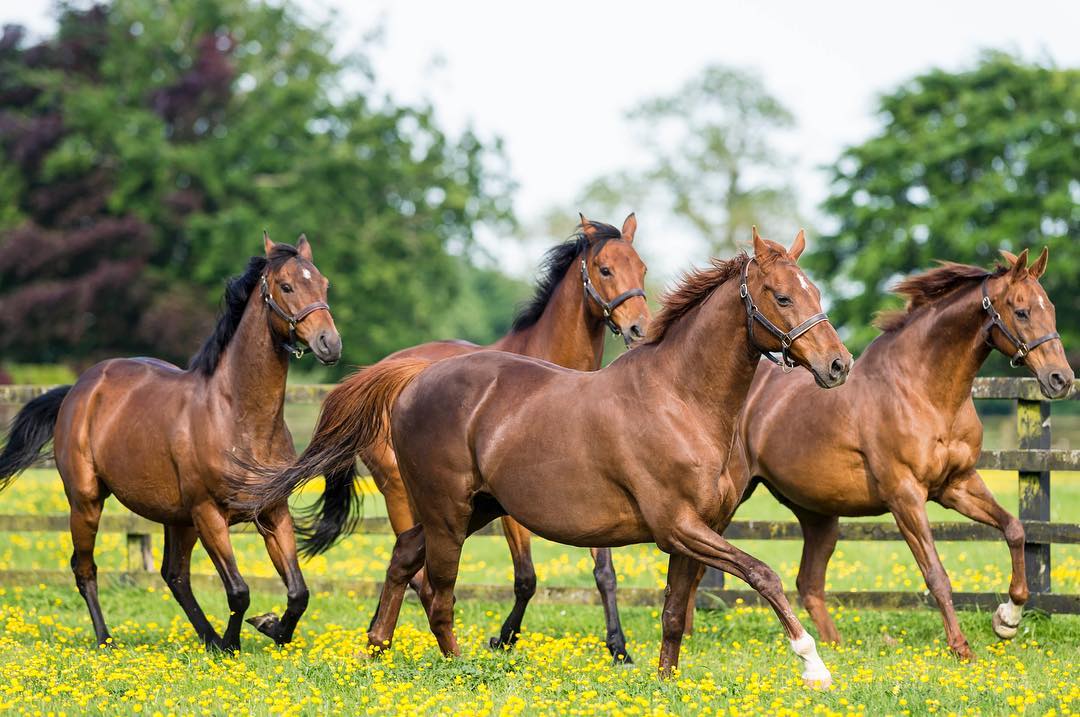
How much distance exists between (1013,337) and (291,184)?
89.9ft

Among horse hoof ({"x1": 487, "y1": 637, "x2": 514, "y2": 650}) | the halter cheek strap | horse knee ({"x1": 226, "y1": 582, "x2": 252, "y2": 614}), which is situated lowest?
horse hoof ({"x1": 487, "y1": 637, "x2": 514, "y2": 650})

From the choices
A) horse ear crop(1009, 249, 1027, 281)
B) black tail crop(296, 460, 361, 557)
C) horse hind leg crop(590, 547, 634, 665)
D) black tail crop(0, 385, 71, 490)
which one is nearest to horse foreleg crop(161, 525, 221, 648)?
black tail crop(296, 460, 361, 557)

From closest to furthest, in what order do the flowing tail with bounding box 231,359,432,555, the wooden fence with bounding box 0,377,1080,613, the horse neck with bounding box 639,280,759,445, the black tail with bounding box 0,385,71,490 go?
the horse neck with bounding box 639,280,759,445 < the flowing tail with bounding box 231,359,432,555 < the wooden fence with bounding box 0,377,1080,613 < the black tail with bounding box 0,385,71,490

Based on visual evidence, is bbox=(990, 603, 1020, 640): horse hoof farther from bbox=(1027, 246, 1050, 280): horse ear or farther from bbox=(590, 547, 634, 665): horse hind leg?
bbox=(590, 547, 634, 665): horse hind leg

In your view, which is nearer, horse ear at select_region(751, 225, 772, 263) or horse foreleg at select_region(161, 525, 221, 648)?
horse ear at select_region(751, 225, 772, 263)

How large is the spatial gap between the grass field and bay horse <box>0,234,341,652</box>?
1.47 feet

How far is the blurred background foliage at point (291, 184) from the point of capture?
31516mm

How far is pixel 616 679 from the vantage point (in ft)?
19.4

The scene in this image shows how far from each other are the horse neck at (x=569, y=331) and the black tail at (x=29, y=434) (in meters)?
3.57

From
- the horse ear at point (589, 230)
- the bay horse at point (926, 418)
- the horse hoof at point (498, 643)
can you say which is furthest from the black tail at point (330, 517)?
the bay horse at point (926, 418)

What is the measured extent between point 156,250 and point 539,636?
1090 inches

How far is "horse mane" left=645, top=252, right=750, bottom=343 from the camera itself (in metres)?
6.08

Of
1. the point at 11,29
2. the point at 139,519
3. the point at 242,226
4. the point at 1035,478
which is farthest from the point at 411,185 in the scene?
the point at 1035,478

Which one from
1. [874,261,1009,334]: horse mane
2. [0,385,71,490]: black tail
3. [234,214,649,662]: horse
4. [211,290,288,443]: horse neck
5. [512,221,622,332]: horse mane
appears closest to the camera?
[234,214,649,662]: horse
